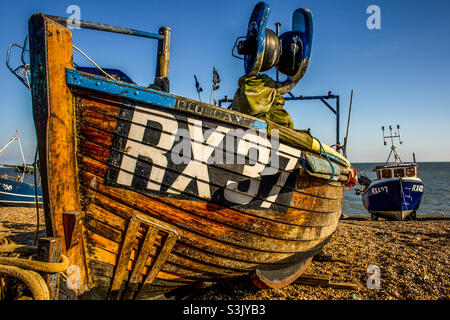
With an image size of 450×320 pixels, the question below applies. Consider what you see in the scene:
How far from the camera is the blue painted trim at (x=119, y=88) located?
212 centimetres

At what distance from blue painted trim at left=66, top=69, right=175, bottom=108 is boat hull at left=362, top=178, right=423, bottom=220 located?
45.7 feet

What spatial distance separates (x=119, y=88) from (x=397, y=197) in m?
14.4

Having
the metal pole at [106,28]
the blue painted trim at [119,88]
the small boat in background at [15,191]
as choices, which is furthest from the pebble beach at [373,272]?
the small boat in background at [15,191]

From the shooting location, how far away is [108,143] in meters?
2.21

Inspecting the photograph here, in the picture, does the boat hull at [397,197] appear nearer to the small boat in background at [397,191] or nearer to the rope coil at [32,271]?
the small boat in background at [397,191]

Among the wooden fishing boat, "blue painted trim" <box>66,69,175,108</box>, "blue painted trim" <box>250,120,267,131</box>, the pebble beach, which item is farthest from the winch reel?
the pebble beach

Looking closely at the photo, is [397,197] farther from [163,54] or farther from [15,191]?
[15,191]

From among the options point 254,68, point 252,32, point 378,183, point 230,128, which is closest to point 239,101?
point 254,68

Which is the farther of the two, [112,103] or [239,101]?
[239,101]

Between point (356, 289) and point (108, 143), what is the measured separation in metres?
4.13

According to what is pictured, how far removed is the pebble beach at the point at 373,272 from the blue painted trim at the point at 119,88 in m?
2.24

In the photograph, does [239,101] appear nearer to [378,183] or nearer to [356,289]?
[356,289]

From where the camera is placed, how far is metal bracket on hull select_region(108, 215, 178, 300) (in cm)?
230

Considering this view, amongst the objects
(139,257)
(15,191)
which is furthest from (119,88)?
(15,191)
